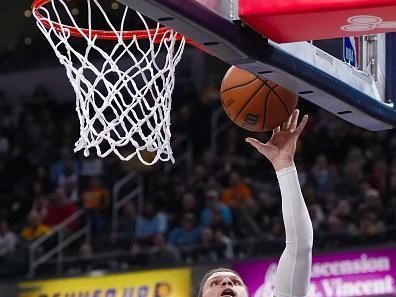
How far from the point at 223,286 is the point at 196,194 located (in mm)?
7118

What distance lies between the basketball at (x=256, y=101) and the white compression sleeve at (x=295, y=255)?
17.1 inches

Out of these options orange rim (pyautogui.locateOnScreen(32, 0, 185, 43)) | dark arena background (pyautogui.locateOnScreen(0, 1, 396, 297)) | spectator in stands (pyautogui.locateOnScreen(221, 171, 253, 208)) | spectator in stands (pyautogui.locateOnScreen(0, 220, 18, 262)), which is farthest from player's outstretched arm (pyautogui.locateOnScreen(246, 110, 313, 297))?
spectator in stands (pyautogui.locateOnScreen(0, 220, 18, 262))

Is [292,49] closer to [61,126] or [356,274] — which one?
[356,274]

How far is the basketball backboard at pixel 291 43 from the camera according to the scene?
3068 millimetres

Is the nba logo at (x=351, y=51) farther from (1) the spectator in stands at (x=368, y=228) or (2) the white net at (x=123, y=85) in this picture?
(1) the spectator in stands at (x=368, y=228)

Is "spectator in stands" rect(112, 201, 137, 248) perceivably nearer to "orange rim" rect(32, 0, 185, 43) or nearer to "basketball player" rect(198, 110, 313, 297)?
"orange rim" rect(32, 0, 185, 43)

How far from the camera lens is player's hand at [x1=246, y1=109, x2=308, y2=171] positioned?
→ 345 centimetres

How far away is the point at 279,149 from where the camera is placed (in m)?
3.49

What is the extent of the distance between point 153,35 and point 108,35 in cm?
27

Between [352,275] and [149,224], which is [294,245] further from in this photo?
[149,224]

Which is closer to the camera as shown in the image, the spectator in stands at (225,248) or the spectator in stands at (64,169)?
the spectator in stands at (225,248)

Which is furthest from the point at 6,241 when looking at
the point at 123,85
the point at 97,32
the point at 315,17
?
the point at 315,17

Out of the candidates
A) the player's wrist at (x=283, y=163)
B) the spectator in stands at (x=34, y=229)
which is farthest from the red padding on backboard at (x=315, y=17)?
the spectator in stands at (x=34, y=229)

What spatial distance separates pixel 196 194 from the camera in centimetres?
1046
